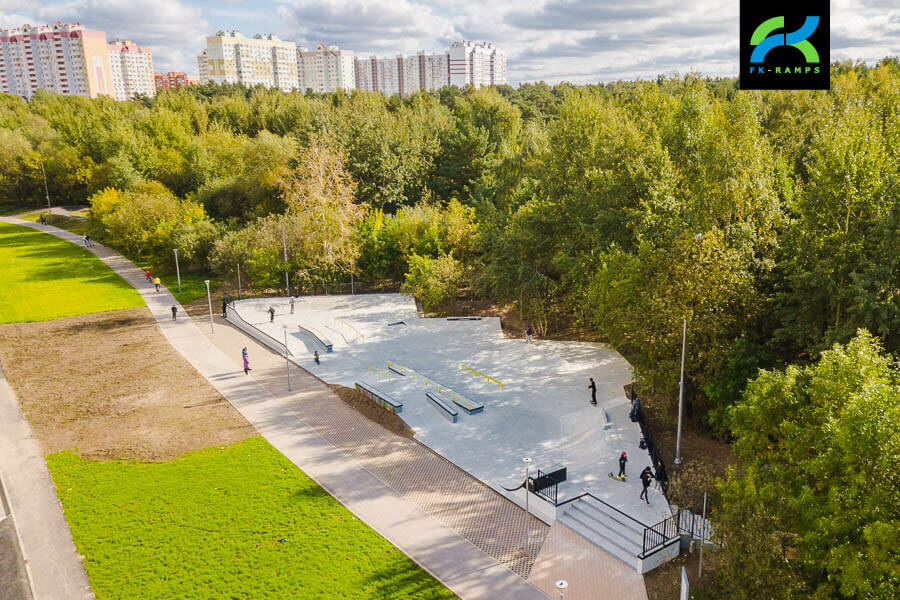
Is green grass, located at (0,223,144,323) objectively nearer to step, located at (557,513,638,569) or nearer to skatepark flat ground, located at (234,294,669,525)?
skatepark flat ground, located at (234,294,669,525)

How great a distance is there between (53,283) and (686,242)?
163 ft

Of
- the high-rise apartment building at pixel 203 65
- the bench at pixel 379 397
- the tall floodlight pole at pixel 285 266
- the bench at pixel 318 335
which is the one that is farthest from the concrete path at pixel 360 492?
the high-rise apartment building at pixel 203 65

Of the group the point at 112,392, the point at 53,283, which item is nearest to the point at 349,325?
the point at 112,392

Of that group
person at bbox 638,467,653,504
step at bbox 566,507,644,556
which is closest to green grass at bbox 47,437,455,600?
step at bbox 566,507,644,556

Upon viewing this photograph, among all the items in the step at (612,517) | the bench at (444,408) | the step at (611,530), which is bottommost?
the step at (611,530)

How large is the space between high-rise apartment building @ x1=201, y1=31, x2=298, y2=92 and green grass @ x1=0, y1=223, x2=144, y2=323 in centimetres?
13354

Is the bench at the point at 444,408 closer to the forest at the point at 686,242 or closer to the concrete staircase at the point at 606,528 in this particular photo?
the forest at the point at 686,242

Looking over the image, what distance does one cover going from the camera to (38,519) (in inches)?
733

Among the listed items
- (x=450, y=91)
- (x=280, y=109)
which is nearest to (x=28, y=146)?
(x=280, y=109)

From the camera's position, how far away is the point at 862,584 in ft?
Answer: 32.8

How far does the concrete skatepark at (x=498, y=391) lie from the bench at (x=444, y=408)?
132 mm

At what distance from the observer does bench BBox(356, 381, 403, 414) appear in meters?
24.9

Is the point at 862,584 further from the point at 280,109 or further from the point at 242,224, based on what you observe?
the point at 280,109

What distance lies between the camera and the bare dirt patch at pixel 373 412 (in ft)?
78.1
